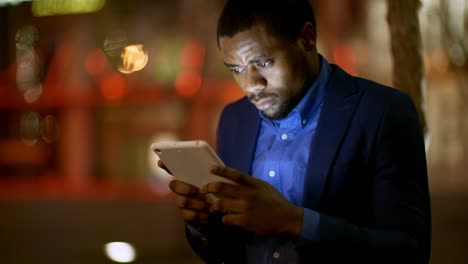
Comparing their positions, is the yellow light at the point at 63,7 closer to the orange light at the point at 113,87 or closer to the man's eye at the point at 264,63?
the orange light at the point at 113,87

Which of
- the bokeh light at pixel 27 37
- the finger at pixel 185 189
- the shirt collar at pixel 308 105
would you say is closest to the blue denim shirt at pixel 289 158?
the shirt collar at pixel 308 105

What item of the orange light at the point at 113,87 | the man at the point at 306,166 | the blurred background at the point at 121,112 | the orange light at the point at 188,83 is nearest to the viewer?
the man at the point at 306,166

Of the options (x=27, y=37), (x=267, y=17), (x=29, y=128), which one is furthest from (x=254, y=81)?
(x=29, y=128)

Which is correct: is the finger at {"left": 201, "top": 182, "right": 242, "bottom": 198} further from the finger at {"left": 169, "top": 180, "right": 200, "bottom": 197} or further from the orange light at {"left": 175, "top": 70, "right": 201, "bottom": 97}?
the orange light at {"left": 175, "top": 70, "right": 201, "bottom": 97}

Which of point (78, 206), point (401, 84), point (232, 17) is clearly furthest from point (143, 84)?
point (232, 17)

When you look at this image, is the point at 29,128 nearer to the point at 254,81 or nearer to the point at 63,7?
the point at 63,7

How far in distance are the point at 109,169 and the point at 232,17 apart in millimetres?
10225

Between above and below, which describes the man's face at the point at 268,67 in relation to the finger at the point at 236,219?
above

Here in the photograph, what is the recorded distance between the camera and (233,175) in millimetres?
1759

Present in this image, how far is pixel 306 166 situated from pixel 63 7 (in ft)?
33.8

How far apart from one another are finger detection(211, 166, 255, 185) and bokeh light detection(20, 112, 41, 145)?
11209 mm

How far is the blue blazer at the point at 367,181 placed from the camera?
1931mm

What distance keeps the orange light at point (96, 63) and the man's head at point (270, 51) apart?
9.67 meters

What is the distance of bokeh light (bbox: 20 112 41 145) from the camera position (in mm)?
12305
